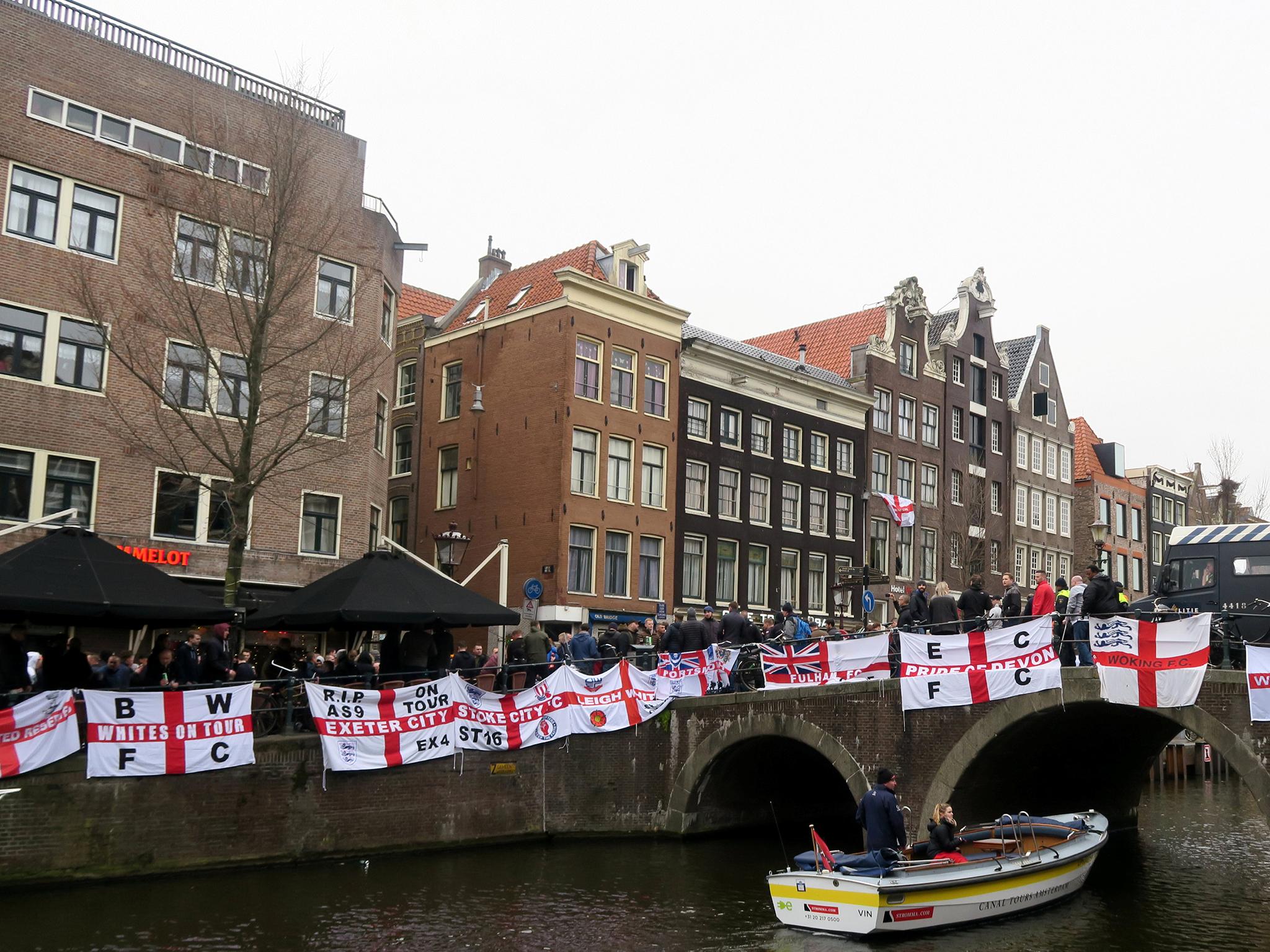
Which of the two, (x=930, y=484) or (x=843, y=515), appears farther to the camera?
(x=930, y=484)

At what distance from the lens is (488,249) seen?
47.8m

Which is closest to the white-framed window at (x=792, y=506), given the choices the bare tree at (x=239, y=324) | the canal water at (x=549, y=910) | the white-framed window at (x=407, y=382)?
the white-framed window at (x=407, y=382)

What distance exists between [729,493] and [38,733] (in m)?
28.3

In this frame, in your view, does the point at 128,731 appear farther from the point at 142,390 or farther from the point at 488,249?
the point at 488,249

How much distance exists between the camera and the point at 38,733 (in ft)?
58.5

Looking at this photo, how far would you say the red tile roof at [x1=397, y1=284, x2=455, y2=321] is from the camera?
46656mm

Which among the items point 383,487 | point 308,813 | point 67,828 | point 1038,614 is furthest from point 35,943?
point 383,487

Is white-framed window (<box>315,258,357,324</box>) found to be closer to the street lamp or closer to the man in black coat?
the street lamp

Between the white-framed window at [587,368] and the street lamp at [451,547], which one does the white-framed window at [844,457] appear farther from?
the street lamp at [451,547]

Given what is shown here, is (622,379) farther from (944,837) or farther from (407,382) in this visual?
(944,837)

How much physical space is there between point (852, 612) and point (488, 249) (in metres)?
19.9

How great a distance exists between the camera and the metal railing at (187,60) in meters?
28.0

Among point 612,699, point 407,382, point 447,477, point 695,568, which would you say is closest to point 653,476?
point 695,568

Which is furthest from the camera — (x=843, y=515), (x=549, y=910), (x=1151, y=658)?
(x=843, y=515)
